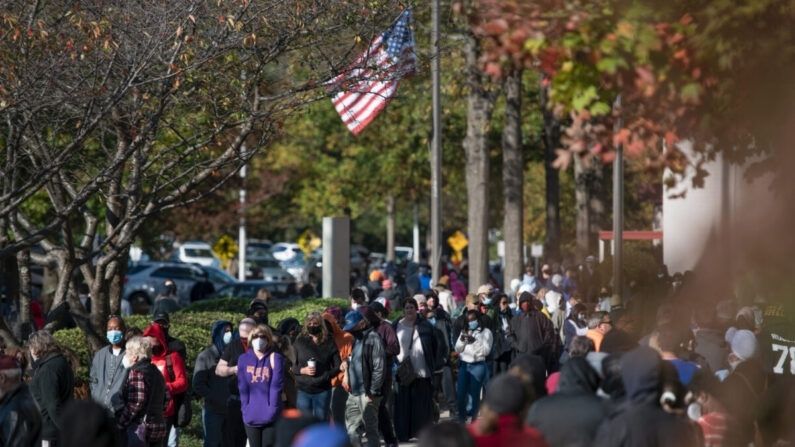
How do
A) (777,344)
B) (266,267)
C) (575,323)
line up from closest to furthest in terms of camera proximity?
1. (777,344)
2. (575,323)
3. (266,267)

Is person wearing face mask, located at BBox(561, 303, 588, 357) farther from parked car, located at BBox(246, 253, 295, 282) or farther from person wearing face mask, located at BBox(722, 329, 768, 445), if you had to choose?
parked car, located at BBox(246, 253, 295, 282)

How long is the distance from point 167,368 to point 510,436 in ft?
21.6

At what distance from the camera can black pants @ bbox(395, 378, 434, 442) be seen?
1662 centimetres

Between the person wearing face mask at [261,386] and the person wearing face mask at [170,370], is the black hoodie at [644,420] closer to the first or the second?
the person wearing face mask at [261,386]

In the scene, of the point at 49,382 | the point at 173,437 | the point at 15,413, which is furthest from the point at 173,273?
the point at 15,413

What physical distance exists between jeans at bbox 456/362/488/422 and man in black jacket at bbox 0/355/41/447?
360 inches

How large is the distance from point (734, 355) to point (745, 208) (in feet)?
7.44

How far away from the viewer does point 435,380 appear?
17.6 meters

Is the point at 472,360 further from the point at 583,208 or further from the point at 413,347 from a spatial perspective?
the point at 583,208

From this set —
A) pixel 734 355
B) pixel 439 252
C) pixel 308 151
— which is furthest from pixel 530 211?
pixel 734 355

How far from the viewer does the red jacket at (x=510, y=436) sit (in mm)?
7152

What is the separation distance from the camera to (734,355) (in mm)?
11320

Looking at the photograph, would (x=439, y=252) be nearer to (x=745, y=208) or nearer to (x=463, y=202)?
(x=745, y=208)

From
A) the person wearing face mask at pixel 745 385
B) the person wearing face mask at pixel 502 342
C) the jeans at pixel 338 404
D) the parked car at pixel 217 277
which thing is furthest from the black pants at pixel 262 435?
the parked car at pixel 217 277
